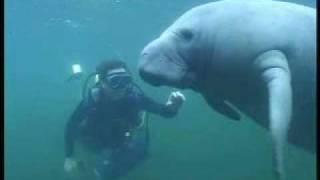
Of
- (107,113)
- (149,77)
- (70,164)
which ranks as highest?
(149,77)

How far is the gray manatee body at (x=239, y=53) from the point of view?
354 cm

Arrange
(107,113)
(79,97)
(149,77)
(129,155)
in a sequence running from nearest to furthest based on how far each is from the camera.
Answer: (149,77) → (107,113) → (129,155) → (79,97)

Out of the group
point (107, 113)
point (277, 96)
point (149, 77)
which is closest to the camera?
point (277, 96)

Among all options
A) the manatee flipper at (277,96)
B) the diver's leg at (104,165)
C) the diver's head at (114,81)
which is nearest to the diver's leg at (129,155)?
the diver's leg at (104,165)

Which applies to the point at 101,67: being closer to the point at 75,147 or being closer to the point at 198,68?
the point at 75,147

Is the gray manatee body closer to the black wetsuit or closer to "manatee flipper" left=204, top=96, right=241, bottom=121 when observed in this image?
"manatee flipper" left=204, top=96, right=241, bottom=121

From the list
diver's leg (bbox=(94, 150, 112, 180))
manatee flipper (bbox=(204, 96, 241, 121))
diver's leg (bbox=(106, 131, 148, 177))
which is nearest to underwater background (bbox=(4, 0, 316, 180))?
diver's leg (bbox=(94, 150, 112, 180))

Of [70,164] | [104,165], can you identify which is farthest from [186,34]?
[104,165]

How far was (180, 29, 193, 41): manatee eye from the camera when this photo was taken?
11.8 ft

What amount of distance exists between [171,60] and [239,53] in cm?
43

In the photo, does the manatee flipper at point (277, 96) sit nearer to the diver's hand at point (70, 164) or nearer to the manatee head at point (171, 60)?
the manatee head at point (171, 60)

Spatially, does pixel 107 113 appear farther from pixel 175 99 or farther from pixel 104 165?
pixel 104 165

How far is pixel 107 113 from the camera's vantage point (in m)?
5.90

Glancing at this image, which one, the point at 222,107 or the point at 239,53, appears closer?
the point at 239,53
